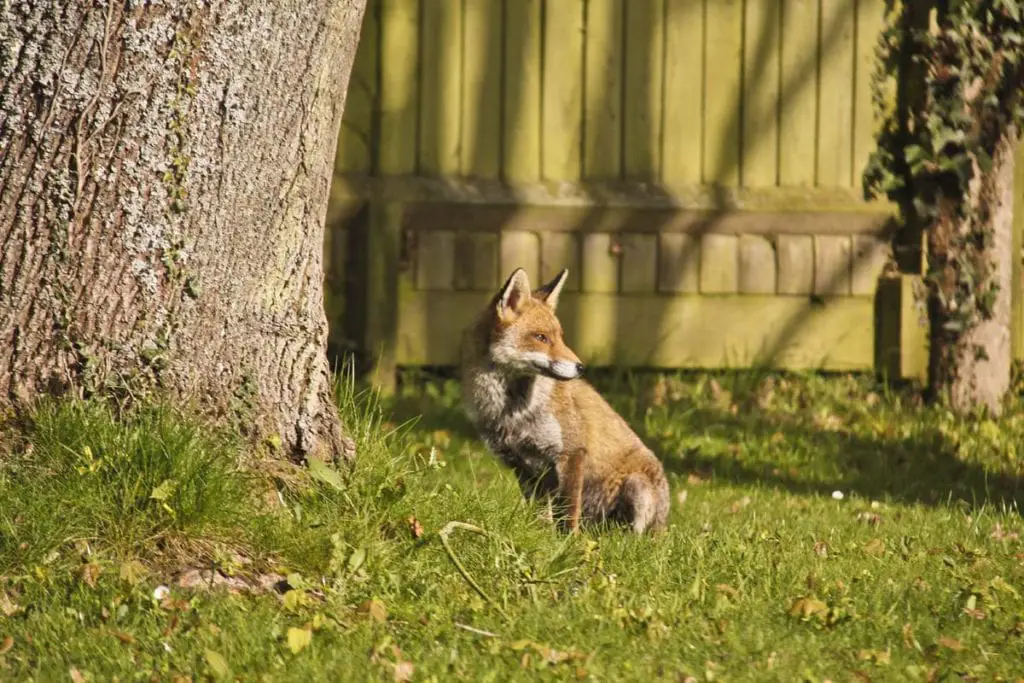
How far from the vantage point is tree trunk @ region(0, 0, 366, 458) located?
5.18m

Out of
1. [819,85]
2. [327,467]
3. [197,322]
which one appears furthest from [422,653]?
[819,85]

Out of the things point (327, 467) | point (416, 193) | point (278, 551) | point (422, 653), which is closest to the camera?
point (422, 653)

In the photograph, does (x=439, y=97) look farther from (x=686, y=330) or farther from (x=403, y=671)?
(x=403, y=671)

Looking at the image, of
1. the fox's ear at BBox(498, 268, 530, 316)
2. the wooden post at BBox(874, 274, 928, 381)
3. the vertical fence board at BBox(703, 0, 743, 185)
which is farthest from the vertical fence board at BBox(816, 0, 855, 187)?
the fox's ear at BBox(498, 268, 530, 316)

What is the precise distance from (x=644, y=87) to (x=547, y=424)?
14.5 ft

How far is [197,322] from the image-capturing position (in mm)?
5352

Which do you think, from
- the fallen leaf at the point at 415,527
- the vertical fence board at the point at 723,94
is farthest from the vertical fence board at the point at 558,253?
the fallen leaf at the point at 415,527

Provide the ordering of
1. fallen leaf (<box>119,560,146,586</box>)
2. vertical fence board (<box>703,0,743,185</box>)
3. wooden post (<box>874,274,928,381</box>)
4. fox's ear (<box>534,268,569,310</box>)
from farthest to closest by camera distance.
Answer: vertical fence board (<box>703,0,743,185</box>) → wooden post (<box>874,274,928,381</box>) → fox's ear (<box>534,268,569,310</box>) → fallen leaf (<box>119,560,146,586</box>)

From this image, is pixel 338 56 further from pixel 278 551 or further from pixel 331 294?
pixel 331 294

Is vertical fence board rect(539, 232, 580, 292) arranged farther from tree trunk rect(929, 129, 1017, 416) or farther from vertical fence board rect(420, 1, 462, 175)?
tree trunk rect(929, 129, 1017, 416)

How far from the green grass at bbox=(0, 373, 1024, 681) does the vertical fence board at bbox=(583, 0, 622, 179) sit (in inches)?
175

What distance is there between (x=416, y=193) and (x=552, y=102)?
1176 millimetres

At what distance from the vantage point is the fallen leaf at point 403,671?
172 inches

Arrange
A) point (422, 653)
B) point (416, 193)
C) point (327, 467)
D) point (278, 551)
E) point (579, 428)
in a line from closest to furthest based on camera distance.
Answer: point (422, 653) → point (278, 551) → point (327, 467) → point (579, 428) → point (416, 193)
